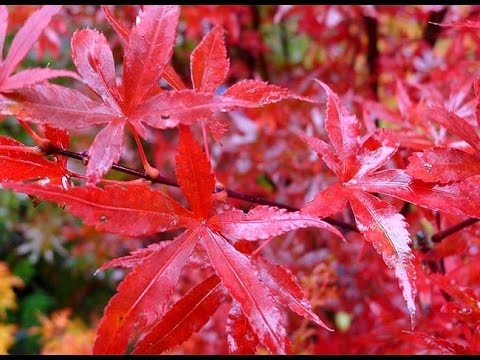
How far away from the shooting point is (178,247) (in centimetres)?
52

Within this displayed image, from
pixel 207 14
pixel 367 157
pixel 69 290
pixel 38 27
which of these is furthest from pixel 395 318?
pixel 69 290

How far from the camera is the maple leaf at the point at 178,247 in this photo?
0.47 meters

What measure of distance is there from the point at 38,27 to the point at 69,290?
287 centimetres

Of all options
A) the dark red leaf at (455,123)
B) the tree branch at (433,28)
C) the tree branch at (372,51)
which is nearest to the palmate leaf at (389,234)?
the dark red leaf at (455,123)

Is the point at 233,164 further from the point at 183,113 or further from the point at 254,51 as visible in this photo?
the point at 183,113

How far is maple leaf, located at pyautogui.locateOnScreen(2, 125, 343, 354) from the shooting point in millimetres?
473

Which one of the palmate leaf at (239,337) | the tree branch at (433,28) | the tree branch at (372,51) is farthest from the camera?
the tree branch at (372,51)

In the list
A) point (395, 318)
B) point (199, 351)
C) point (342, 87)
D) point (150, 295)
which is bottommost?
point (199, 351)

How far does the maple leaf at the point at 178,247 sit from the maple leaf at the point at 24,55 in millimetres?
92

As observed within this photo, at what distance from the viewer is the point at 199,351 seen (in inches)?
60.1

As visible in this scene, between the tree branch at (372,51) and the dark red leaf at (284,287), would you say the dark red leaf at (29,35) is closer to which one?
the dark red leaf at (284,287)

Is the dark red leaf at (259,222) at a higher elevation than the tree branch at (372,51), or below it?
higher

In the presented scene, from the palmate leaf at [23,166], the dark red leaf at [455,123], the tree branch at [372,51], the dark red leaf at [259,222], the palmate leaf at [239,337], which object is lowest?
the tree branch at [372,51]

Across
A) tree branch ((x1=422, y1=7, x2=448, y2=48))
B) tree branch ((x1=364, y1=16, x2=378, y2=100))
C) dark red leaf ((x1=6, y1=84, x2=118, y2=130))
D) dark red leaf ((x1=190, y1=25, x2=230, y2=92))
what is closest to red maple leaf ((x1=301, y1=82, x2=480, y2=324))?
dark red leaf ((x1=190, y1=25, x2=230, y2=92))
